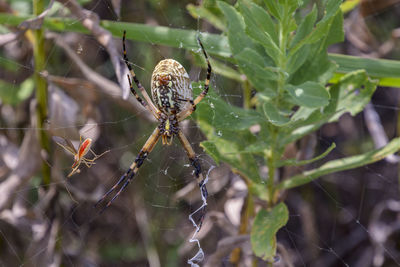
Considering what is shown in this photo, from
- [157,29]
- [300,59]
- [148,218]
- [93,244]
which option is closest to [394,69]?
[300,59]

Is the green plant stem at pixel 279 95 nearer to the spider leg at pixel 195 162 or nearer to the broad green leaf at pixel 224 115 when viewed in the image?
the broad green leaf at pixel 224 115

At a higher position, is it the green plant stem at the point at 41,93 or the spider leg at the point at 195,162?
the green plant stem at the point at 41,93

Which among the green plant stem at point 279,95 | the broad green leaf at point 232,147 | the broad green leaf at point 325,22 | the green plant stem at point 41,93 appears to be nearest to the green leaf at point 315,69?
the green plant stem at point 279,95

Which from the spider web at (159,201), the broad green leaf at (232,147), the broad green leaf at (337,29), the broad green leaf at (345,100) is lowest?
the spider web at (159,201)

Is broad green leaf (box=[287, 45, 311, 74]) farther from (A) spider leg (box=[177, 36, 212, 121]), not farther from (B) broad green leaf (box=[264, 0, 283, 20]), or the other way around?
(A) spider leg (box=[177, 36, 212, 121])

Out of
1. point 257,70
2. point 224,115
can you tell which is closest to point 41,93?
point 224,115

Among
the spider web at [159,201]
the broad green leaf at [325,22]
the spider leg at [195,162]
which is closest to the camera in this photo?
the broad green leaf at [325,22]
